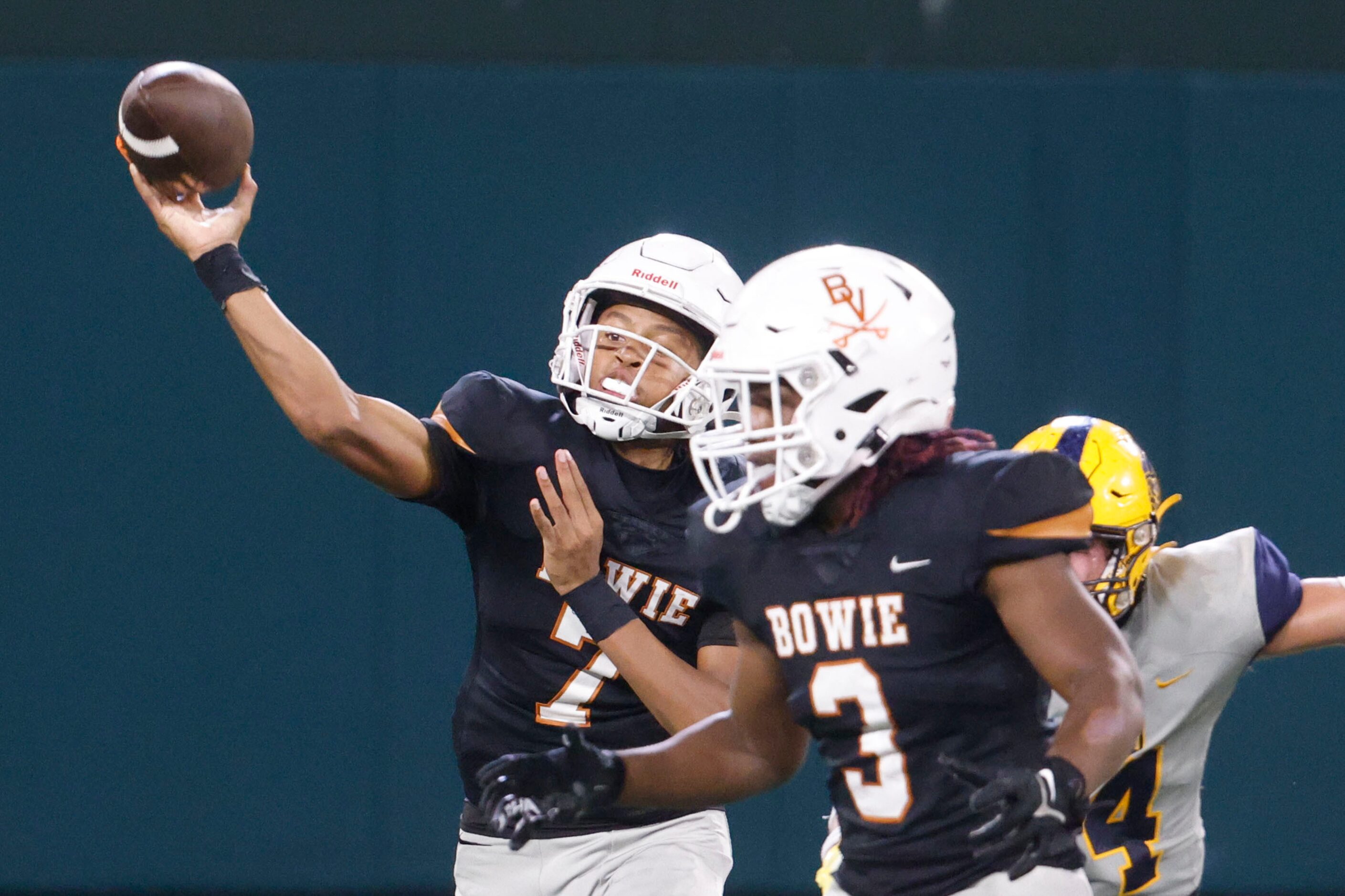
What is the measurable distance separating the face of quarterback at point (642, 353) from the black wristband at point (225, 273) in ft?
1.86

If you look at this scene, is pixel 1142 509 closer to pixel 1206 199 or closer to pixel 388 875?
pixel 1206 199

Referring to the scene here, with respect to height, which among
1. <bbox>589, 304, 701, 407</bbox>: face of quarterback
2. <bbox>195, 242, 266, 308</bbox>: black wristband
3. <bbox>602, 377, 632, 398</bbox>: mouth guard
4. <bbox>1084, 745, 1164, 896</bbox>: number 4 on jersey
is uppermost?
<bbox>195, 242, 266, 308</bbox>: black wristband

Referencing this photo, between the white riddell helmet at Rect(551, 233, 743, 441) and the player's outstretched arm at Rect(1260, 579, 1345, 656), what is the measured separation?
1.00 m

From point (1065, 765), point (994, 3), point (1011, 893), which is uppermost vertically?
point (994, 3)

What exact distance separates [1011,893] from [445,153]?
290 centimetres

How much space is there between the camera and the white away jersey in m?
2.44

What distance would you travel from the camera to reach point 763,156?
414 centimetres

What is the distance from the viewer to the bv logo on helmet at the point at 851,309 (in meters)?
1.81

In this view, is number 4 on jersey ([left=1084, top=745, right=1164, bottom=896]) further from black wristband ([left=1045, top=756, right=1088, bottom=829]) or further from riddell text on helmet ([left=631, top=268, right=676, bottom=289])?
riddell text on helmet ([left=631, top=268, right=676, bottom=289])

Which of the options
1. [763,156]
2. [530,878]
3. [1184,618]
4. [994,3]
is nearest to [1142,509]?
[1184,618]

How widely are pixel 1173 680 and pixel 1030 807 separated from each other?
1.11m

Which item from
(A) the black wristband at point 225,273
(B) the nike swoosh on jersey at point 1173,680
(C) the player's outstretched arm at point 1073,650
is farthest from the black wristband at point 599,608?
(B) the nike swoosh on jersey at point 1173,680

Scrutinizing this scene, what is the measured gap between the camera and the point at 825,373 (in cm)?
180

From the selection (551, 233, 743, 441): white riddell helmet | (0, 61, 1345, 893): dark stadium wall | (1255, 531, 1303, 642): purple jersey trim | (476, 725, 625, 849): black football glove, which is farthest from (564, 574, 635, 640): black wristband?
(0, 61, 1345, 893): dark stadium wall
